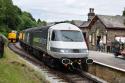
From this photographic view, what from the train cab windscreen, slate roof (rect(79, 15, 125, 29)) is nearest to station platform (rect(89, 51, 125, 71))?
the train cab windscreen

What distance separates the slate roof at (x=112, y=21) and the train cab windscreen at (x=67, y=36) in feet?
73.2

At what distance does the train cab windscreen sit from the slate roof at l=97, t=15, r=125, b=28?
22317 millimetres

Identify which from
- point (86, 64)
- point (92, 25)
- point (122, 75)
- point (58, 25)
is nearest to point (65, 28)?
point (58, 25)

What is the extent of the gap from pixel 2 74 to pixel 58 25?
926cm

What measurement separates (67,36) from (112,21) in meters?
24.8

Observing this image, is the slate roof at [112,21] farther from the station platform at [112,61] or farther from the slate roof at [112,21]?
the station platform at [112,61]

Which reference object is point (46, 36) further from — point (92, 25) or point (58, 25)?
point (92, 25)

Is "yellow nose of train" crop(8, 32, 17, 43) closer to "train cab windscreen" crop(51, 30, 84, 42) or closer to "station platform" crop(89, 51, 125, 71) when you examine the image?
"station platform" crop(89, 51, 125, 71)

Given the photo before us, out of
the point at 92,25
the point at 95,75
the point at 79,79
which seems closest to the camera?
the point at 79,79

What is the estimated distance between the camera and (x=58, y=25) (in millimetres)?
22250

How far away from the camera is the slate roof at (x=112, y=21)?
4406 cm

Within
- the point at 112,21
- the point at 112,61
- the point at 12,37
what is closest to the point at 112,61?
the point at 112,61

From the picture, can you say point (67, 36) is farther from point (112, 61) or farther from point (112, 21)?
point (112, 21)

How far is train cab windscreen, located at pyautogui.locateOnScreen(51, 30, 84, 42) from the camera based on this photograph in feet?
70.0
